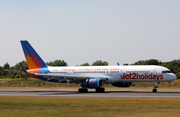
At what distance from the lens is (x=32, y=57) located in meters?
62.8

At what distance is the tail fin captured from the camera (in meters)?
62.7

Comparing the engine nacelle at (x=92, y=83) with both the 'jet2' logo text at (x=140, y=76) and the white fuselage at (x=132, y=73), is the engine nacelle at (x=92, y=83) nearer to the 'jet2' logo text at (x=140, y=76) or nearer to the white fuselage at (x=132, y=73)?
the white fuselage at (x=132, y=73)

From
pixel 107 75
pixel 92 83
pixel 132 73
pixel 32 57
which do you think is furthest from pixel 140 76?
pixel 32 57

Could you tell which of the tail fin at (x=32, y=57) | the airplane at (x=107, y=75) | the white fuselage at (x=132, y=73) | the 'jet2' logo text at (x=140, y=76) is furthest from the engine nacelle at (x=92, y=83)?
the tail fin at (x=32, y=57)

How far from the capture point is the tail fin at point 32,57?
6266cm

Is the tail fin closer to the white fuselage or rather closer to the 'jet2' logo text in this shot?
the white fuselage

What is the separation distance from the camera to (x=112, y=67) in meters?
54.9

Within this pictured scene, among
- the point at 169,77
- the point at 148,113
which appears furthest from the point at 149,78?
the point at 148,113

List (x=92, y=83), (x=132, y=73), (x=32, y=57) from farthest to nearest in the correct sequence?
(x=32, y=57), (x=132, y=73), (x=92, y=83)

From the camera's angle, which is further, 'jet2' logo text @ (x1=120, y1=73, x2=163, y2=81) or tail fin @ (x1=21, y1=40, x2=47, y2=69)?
tail fin @ (x1=21, y1=40, x2=47, y2=69)

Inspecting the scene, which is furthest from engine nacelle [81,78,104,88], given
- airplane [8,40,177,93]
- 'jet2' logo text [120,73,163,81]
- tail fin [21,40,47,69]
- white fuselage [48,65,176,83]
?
tail fin [21,40,47,69]

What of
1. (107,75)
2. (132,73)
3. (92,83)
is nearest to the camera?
(92,83)

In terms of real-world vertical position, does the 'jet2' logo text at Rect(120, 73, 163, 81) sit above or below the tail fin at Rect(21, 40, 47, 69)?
below

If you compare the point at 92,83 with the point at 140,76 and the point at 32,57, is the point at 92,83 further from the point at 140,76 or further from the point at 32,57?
the point at 32,57
